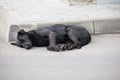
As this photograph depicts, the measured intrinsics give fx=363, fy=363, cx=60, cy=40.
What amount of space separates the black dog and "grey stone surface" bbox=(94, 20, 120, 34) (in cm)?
69

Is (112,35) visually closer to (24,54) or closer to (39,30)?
(39,30)

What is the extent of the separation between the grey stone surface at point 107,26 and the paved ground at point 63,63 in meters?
0.61

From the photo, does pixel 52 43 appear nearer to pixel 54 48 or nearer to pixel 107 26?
pixel 54 48

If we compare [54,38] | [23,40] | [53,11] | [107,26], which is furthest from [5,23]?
[107,26]

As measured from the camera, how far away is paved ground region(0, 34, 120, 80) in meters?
6.33

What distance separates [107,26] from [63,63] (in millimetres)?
2328

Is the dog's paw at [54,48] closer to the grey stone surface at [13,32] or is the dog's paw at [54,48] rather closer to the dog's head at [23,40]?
the dog's head at [23,40]

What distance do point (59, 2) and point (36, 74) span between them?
15.8ft

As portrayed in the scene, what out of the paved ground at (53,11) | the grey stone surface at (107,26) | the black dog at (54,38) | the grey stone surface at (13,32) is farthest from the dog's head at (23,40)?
the grey stone surface at (107,26)

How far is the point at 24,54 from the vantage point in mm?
7461

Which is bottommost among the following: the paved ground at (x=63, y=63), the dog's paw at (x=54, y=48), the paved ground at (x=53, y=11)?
the paved ground at (x=63, y=63)

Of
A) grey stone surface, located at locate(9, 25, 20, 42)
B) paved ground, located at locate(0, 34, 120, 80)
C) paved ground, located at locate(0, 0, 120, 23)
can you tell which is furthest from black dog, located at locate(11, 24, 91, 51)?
paved ground, located at locate(0, 0, 120, 23)

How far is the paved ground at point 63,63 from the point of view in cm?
633

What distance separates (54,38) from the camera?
7.91 m
